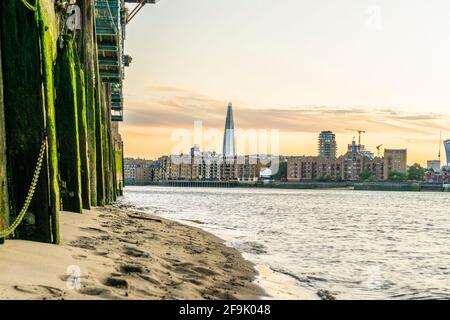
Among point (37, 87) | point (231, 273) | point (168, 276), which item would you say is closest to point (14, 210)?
point (37, 87)

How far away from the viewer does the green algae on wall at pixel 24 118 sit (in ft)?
29.1

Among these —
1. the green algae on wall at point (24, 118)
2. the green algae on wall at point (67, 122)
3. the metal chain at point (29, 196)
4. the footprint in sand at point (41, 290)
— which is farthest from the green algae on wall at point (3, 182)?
the green algae on wall at point (67, 122)

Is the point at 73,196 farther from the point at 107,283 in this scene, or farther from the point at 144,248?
the point at 107,283

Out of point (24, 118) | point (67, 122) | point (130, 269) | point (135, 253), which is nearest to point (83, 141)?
point (67, 122)

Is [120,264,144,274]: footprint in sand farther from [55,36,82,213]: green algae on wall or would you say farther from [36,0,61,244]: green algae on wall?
[55,36,82,213]: green algae on wall

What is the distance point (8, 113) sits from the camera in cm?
891

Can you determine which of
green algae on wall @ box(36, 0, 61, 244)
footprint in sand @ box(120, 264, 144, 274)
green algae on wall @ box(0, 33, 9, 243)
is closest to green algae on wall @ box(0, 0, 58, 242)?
green algae on wall @ box(36, 0, 61, 244)

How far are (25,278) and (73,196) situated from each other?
7.63m

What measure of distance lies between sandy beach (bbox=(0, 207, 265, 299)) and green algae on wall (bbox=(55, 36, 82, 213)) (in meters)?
0.83

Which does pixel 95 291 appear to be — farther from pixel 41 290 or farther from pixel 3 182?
pixel 3 182

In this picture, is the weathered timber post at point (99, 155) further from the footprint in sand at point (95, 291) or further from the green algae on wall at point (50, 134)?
the footprint in sand at point (95, 291)

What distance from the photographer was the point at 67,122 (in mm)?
13461

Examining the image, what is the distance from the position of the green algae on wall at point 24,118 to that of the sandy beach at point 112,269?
0.42 meters

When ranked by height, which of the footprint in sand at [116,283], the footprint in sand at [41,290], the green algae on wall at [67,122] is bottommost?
the footprint in sand at [116,283]
